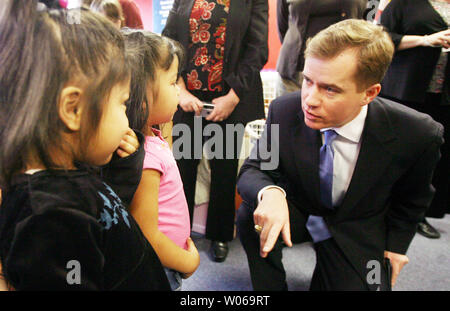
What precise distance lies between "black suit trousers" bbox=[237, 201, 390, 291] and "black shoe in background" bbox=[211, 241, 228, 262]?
0.46 metres

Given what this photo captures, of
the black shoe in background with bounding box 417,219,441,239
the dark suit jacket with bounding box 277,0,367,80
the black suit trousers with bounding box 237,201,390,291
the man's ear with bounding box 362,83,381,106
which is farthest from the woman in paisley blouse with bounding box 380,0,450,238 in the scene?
the black suit trousers with bounding box 237,201,390,291

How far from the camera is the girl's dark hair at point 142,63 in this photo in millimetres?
770

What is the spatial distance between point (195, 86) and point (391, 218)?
1.00m

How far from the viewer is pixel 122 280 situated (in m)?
0.63

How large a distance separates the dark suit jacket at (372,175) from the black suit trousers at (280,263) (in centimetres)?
4

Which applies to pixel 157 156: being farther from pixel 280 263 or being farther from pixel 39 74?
pixel 280 263

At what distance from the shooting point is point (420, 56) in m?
1.58

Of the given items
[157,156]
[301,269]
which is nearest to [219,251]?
[301,269]

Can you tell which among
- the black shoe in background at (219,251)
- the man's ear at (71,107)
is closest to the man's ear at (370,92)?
the man's ear at (71,107)

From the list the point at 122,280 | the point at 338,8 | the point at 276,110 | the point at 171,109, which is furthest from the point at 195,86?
the point at 122,280

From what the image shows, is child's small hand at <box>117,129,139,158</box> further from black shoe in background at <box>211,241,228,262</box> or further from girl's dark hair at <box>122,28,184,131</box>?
black shoe in background at <box>211,241,228,262</box>

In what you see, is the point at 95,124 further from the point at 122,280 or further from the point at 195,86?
the point at 195,86

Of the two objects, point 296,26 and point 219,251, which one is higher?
point 296,26

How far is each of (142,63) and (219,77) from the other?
0.73 metres
